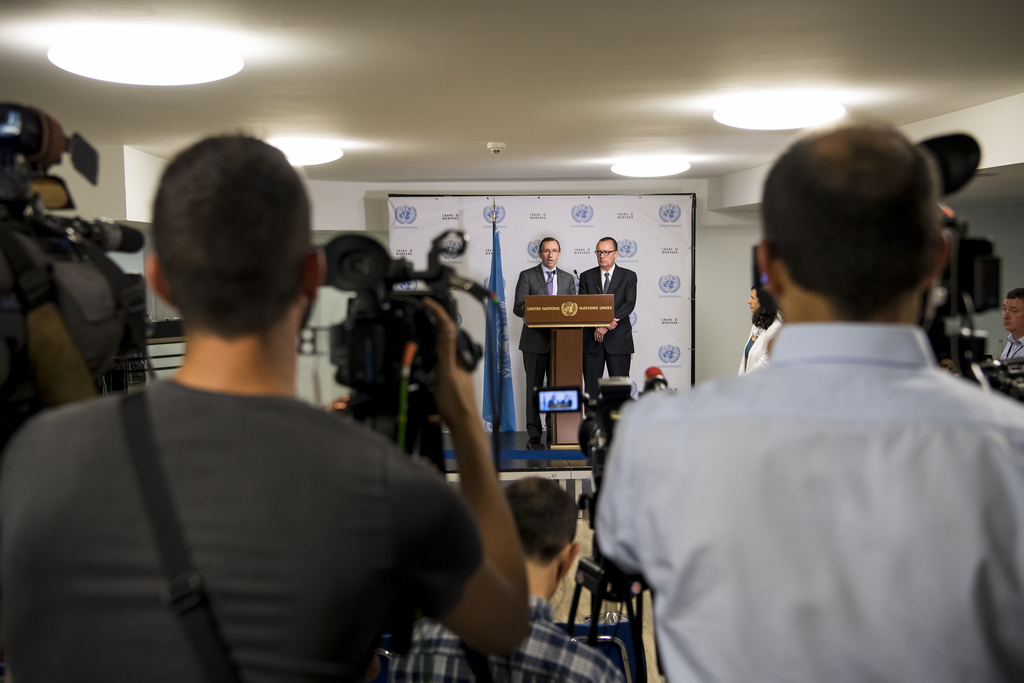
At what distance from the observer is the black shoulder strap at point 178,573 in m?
0.67

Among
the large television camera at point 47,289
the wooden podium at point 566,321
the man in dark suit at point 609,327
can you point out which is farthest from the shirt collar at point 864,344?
the man in dark suit at point 609,327

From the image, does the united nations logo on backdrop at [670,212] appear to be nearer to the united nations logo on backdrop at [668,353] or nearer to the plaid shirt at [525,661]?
the united nations logo on backdrop at [668,353]

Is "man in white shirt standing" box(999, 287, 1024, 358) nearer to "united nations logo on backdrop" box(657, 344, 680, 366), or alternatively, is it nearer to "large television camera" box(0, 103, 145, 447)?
"united nations logo on backdrop" box(657, 344, 680, 366)

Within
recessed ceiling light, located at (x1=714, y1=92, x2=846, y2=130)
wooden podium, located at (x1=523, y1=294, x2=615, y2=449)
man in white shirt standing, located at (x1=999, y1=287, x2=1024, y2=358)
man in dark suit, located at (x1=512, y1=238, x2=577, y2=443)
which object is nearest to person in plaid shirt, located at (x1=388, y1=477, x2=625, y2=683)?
recessed ceiling light, located at (x1=714, y1=92, x2=846, y2=130)

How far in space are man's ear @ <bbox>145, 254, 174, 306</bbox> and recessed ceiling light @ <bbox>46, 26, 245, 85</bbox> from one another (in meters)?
2.62

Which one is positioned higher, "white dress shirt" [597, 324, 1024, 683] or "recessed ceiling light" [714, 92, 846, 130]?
"recessed ceiling light" [714, 92, 846, 130]

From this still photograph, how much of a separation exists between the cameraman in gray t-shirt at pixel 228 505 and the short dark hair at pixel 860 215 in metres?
0.46

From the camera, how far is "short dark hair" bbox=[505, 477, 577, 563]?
1509mm

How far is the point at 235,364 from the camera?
740 millimetres

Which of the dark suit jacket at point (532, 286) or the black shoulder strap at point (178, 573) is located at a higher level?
the dark suit jacket at point (532, 286)

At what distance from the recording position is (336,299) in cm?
862

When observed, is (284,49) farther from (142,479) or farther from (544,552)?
(142,479)

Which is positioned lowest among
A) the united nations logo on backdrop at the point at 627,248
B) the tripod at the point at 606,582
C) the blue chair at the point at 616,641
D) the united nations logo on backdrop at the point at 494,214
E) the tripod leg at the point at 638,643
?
the blue chair at the point at 616,641

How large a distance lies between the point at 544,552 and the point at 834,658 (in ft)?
2.59
